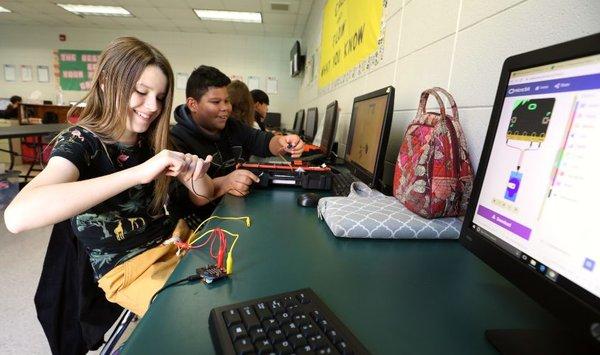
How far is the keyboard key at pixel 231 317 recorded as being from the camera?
0.39 meters

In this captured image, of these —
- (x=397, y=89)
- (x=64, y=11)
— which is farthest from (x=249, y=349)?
(x=64, y=11)

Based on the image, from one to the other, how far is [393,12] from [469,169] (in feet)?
3.04

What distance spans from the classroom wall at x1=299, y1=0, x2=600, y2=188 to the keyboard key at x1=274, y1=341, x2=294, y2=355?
0.67m

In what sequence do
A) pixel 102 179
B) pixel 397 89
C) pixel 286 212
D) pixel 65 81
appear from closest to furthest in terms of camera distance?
pixel 102 179
pixel 286 212
pixel 397 89
pixel 65 81

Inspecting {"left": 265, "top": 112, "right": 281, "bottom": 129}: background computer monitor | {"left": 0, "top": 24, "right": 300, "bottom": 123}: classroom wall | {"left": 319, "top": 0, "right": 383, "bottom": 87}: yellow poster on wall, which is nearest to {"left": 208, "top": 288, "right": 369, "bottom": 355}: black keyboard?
{"left": 319, "top": 0, "right": 383, "bottom": 87}: yellow poster on wall

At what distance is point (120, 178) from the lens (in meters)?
0.73

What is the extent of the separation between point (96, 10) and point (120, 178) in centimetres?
638

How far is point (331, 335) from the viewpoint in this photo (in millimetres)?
380

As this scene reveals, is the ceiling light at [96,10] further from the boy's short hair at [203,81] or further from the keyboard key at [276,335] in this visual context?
the keyboard key at [276,335]

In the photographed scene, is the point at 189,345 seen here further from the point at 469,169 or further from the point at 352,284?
the point at 469,169

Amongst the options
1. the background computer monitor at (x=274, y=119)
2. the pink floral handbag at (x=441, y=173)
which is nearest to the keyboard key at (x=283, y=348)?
the pink floral handbag at (x=441, y=173)

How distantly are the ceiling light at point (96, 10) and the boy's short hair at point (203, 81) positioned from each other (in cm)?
478

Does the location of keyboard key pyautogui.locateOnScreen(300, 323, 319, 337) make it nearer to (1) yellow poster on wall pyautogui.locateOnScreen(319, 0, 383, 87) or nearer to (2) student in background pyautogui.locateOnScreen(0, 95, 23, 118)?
(1) yellow poster on wall pyautogui.locateOnScreen(319, 0, 383, 87)

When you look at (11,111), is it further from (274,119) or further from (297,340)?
(297,340)
